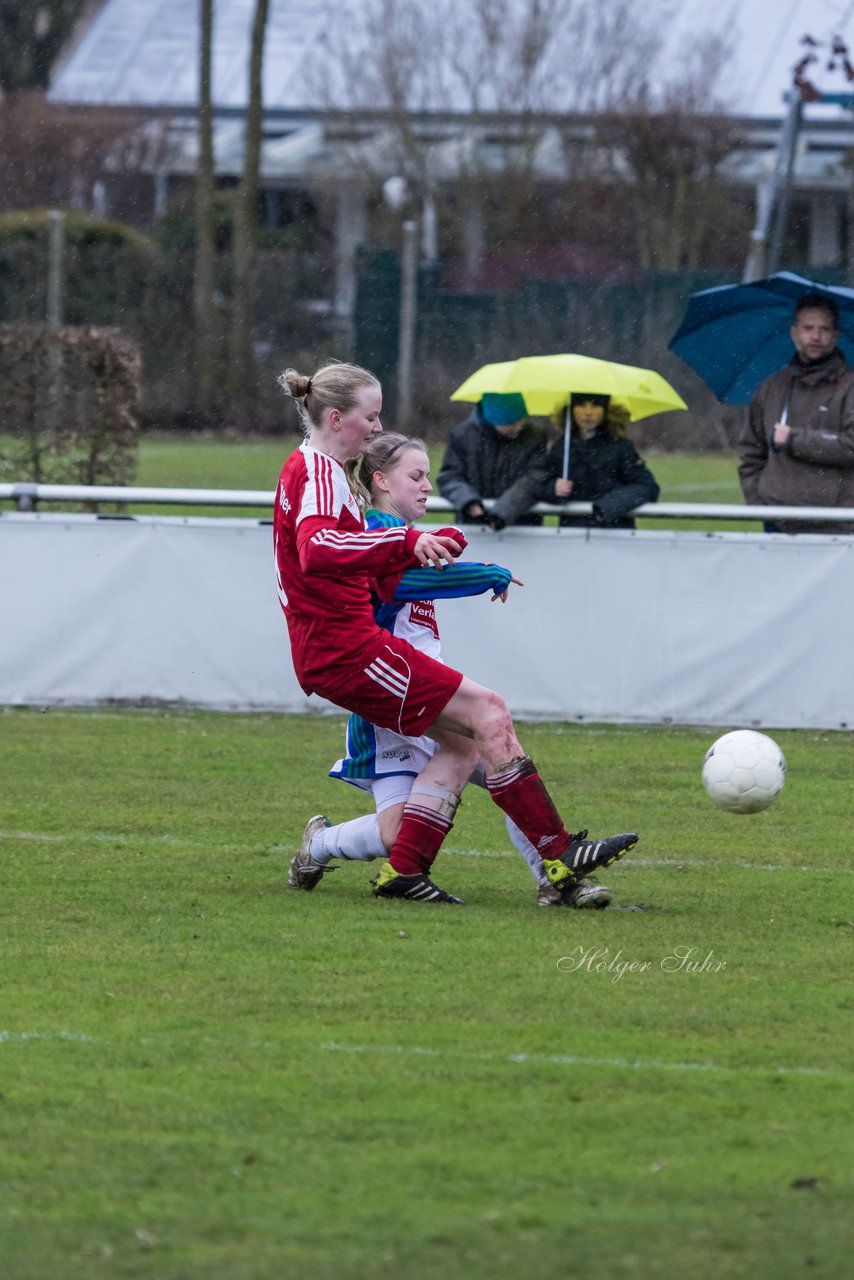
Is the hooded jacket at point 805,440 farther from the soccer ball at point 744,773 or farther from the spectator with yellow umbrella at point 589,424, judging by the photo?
the soccer ball at point 744,773

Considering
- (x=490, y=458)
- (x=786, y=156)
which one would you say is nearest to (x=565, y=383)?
(x=490, y=458)

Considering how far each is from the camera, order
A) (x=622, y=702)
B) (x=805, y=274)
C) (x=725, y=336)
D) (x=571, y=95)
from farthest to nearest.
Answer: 1. (x=571, y=95)
2. (x=805, y=274)
3. (x=725, y=336)
4. (x=622, y=702)

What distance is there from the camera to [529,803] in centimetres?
609

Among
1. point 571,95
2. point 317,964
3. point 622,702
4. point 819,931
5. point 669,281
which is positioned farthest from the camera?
point 571,95

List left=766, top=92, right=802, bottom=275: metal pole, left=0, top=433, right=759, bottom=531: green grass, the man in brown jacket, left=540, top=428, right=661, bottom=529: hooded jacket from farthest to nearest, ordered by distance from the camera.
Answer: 1. left=0, top=433, right=759, bottom=531: green grass
2. left=766, top=92, right=802, bottom=275: metal pole
3. left=540, top=428, right=661, bottom=529: hooded jacket
4. the man in brown jacket

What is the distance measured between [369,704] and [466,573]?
0.51m

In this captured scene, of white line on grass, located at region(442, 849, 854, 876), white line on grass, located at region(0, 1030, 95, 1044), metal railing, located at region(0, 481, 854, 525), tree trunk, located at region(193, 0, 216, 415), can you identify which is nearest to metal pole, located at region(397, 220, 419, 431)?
tree trunk, located at region(193, 0, 216, 415)

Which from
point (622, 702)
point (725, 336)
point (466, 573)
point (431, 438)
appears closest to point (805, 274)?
point (431, 438)

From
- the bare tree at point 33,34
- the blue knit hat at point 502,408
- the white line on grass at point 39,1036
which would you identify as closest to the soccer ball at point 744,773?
the white line on grass at point 39,1036

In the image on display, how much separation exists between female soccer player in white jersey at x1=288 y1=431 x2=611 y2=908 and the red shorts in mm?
214

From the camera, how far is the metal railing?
10141mm

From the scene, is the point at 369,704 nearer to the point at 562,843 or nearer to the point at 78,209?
the point at 562,843

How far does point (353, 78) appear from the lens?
1383 inches

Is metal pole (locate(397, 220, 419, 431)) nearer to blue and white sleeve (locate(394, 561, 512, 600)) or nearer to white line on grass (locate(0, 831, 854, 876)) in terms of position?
white line on grass (locate(0, 831, 854, 876))
